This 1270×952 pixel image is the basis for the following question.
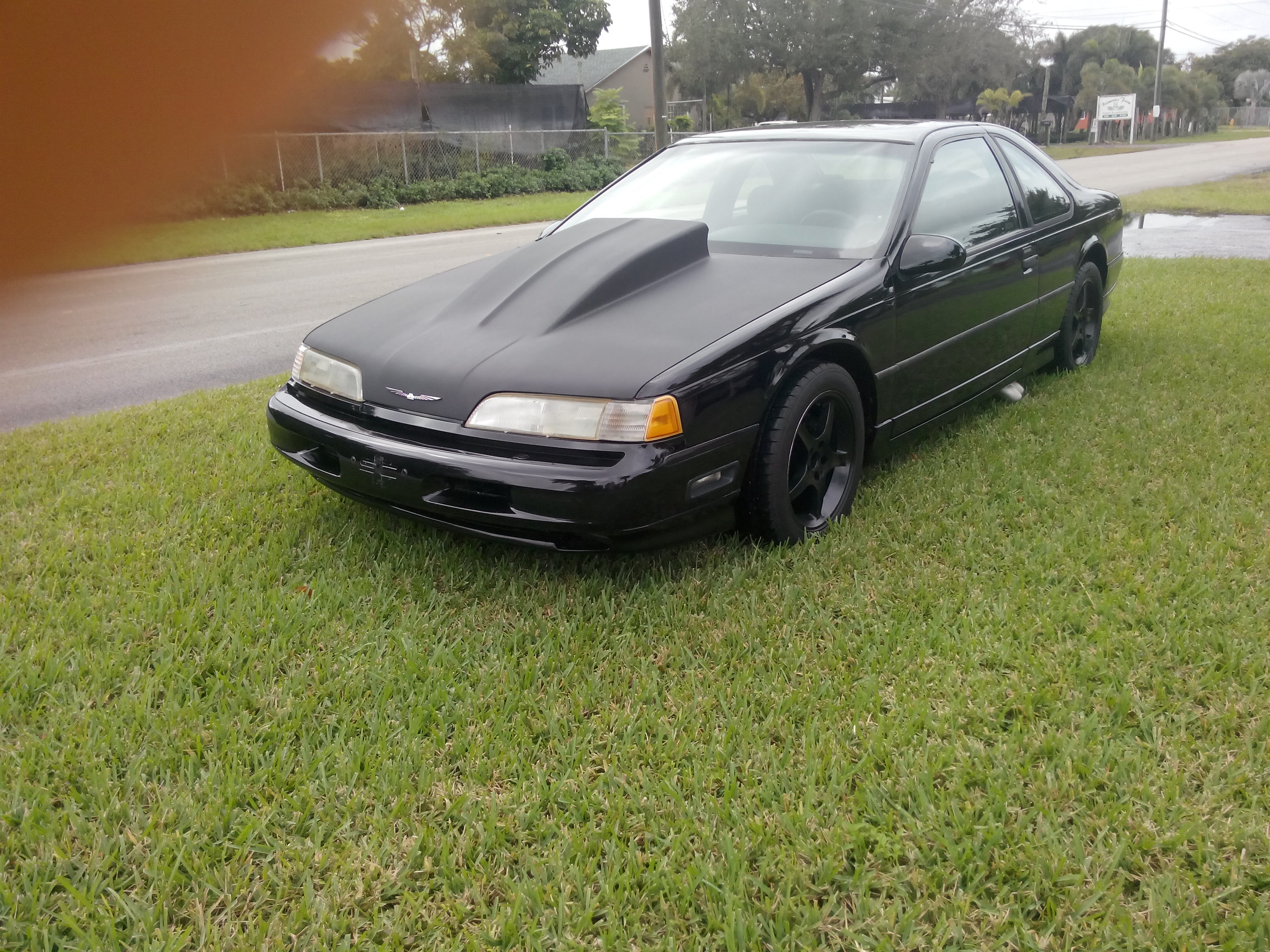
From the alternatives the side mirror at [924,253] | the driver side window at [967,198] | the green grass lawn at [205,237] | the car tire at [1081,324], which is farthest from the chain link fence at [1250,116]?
the green grass lawn at [205,237]

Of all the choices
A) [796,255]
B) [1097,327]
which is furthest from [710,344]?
[1097,327]

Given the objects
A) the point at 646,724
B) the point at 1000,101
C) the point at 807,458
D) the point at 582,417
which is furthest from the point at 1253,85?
the point at 646,724

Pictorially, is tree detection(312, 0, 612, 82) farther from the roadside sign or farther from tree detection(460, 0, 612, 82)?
the roadside sign

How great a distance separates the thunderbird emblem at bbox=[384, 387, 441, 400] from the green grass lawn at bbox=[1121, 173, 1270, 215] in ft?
51.2

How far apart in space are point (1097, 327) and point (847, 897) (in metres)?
4.87

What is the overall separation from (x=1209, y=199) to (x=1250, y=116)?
88.3 m

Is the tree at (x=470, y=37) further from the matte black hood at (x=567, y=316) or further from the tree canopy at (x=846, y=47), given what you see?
the tree canopy at (x=846, y=47)

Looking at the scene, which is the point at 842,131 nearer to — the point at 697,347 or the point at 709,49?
the point at 697,347

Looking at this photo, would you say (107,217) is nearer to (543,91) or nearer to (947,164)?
(543,91)

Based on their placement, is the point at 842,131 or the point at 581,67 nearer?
the point at 581,67

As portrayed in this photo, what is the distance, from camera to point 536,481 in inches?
111

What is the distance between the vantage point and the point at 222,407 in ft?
16.9

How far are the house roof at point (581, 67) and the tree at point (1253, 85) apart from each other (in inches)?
3318

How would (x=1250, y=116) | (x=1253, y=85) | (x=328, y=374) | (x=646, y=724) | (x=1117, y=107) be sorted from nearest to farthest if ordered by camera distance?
1. (x=646, y=724)
2. (x=328, y=374)
3. (x=1117, y=107)
4. (x=1253, y=85)
5. (x=1250, y=116)
